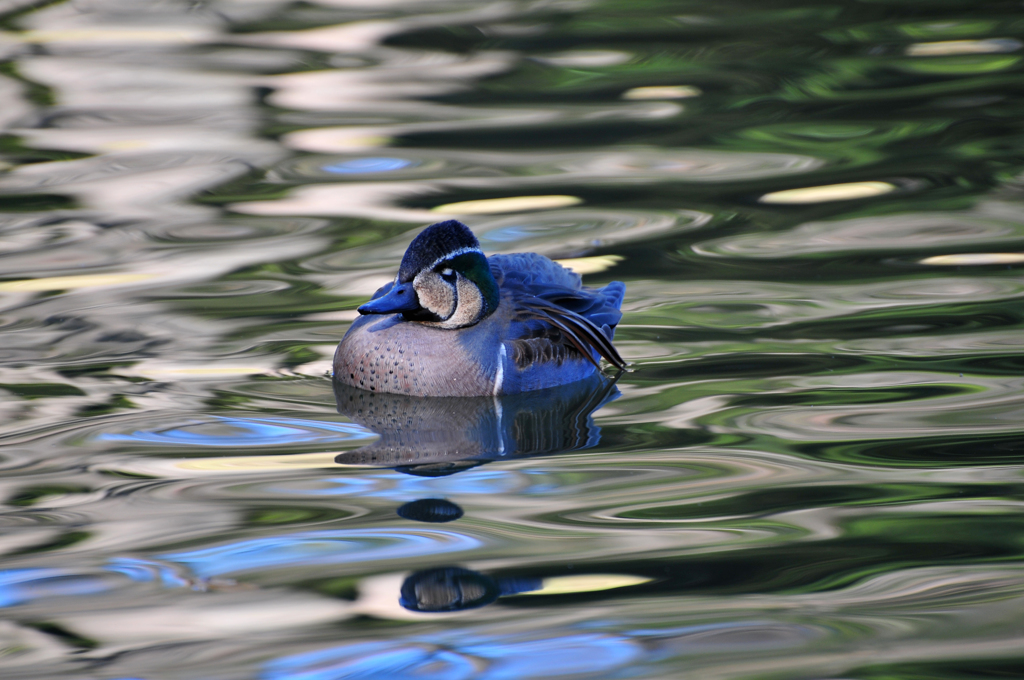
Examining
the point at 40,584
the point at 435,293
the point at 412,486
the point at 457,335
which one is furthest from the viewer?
the point at 457,335

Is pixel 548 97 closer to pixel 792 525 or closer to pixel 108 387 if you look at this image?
pixel 108 387

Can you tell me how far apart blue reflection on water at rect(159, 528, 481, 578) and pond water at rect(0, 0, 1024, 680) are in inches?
0.6

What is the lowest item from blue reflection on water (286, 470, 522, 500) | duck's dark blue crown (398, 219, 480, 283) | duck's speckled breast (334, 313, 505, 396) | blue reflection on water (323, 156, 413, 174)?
blue reflection on water (286, 470, 522, 500)

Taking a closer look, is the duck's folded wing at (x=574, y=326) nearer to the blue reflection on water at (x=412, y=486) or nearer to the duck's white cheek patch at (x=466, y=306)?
the duck's white cheek patch at (x=466, y=306)

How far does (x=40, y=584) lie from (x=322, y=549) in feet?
3.38

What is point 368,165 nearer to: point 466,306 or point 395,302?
point 466,306

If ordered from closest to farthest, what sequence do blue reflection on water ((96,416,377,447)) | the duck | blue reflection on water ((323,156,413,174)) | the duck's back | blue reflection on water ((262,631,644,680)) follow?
1. blue reflection on water ((262,631,644,680))
2. blue reflection on water ((96,416,377,447))
3. the duck
4. the duck's back
5. blue reflection on water ((323,156,413,174))

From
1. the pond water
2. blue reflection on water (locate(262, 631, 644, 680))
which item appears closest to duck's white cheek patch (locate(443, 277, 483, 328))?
the pond water

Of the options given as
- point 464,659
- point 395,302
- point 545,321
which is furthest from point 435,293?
point 464,659

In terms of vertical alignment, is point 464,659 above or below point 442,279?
below

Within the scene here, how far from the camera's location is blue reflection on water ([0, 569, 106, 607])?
4488 mm

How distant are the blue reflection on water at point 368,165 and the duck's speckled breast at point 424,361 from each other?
4.41 m

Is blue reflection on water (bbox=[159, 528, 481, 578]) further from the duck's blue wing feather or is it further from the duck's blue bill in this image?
the duck's blue wing feather

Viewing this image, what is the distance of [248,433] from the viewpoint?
595 cm
